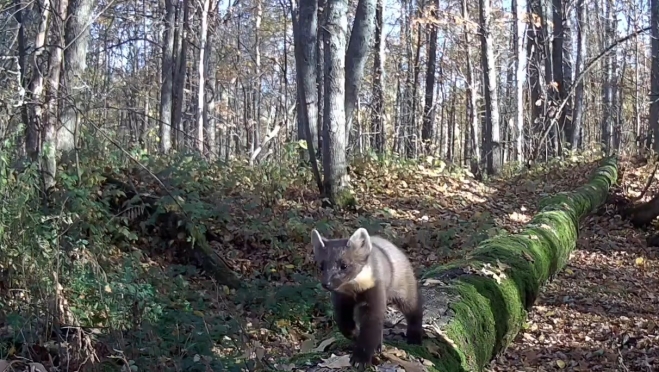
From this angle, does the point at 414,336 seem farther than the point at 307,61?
No

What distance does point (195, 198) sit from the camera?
32.1ft

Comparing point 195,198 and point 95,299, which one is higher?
point 195,198

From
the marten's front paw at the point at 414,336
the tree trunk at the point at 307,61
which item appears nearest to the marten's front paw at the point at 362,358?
the marten's front paw at the point at 414,336

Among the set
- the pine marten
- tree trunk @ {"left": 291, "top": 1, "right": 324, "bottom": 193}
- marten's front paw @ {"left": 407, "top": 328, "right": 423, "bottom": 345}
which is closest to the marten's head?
the pine marten

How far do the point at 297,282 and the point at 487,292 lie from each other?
2.97m

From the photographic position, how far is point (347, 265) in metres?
4.17

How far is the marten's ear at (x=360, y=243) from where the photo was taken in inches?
169

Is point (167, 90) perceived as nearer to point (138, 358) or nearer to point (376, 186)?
point (376, 186)

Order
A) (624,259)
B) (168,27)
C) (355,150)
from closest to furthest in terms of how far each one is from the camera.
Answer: (624,259), (355,150), (168,27)

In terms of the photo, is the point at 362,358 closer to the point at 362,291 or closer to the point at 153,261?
the point at 362,291

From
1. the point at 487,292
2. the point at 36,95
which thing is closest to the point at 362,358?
the point at 487,292

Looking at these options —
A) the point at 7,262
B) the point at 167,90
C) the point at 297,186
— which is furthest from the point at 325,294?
the point at 167,90

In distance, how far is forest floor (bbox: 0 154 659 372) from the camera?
17.5ft

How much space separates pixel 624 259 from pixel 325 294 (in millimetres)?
6053
